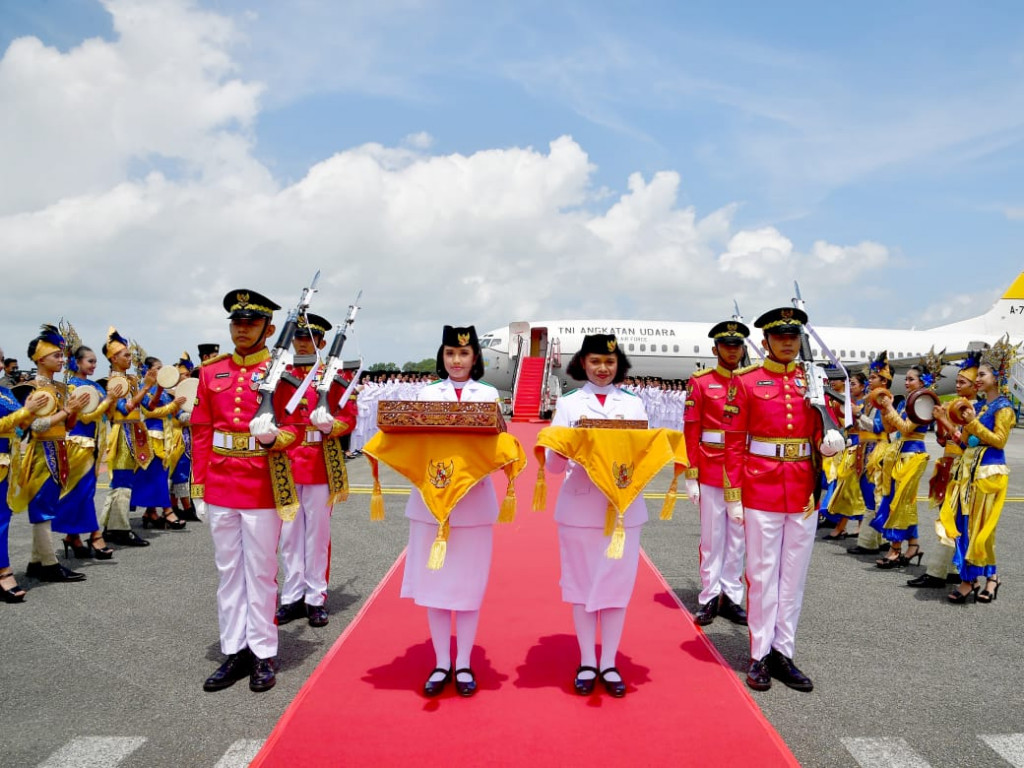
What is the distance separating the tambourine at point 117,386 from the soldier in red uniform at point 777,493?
6.14 m

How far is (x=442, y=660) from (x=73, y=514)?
4542 millimetres

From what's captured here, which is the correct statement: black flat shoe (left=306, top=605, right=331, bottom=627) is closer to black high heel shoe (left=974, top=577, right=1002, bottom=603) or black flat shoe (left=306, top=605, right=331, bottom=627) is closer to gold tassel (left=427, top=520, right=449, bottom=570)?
gold tassel (left=427, top=520, right=449, bottom=570)

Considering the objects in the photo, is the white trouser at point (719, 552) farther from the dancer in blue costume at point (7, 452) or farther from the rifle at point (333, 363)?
the dancer in blue costume at point (7, 452)

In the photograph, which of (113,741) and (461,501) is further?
(461,501)

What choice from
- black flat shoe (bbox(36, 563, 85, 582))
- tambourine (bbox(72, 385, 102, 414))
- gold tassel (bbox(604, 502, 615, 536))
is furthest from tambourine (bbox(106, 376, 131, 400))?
gold tassel (bbox(604, 502, 615, 536))

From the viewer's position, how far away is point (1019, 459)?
1516 centimetres

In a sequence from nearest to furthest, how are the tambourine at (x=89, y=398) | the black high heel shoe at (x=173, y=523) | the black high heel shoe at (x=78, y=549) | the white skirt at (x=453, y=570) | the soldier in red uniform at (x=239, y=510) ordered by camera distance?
the white skirt at (x=453, y=570), the soldier in red uniform at (x=239, y=510), the tambourine at (x=89, y=398), the black high heel shoe at (x=78, y=549), the black high heel shoe at (x=173, y=523)

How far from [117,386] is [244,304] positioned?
12.3ft

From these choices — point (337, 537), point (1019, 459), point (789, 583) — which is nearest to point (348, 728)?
point (789, 583)

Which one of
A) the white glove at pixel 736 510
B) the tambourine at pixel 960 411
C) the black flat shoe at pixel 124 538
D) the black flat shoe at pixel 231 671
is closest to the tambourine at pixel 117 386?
the black flat shoe at pixel 124 538

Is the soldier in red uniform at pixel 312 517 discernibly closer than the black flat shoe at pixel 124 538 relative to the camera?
Yes

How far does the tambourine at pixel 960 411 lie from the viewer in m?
5.32

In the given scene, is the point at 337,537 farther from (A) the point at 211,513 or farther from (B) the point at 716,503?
(B) the point at 716,503

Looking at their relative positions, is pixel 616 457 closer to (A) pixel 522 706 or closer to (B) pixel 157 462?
(A) pixel 522 706
